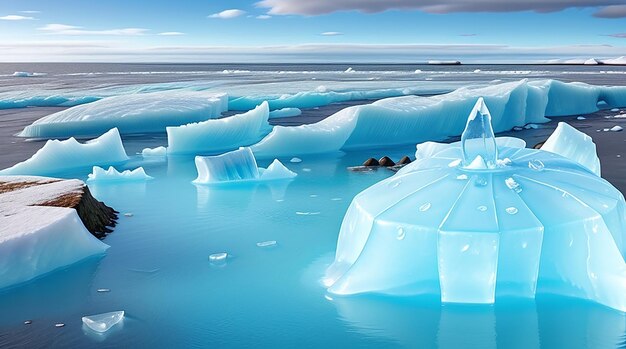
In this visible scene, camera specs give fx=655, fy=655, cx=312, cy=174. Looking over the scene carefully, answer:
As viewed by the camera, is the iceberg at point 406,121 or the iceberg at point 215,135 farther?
the iceberg at point 215,135

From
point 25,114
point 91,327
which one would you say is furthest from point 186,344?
point 25,114

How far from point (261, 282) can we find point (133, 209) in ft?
9.36

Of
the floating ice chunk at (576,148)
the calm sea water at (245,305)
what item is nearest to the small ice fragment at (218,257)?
the calm sea water at (245,305)

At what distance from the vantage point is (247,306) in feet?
13.0

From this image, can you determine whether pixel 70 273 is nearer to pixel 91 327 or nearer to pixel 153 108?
pixel 91 327

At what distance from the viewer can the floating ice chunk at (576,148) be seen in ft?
20.7

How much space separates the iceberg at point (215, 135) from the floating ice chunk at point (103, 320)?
7688 millimetres

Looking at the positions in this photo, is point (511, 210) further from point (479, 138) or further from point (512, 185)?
point (479, 138)

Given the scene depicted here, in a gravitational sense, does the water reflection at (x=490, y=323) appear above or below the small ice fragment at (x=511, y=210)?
below

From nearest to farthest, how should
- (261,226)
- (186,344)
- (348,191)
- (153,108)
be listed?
(186,344) < (261,226) < (348,191) < (153,108)

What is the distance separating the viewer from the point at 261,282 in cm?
439

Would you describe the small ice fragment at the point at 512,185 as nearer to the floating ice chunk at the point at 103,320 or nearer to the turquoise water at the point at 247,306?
the turquoise water at the point at 247,306

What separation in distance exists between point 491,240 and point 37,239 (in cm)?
297

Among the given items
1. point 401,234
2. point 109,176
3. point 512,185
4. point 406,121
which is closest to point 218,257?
point 401,234
